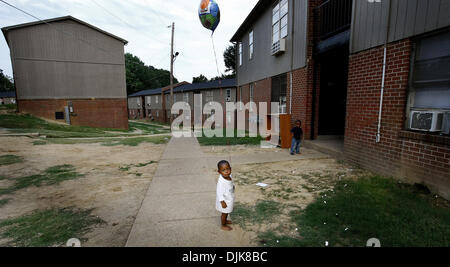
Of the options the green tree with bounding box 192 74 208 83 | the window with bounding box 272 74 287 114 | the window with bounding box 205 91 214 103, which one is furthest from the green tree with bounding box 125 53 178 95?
the window with bounding box 272 74 287 114

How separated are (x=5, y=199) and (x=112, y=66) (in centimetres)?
2162

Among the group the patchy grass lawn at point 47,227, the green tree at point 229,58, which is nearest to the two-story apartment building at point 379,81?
the patchy grass lawn at point 47,227

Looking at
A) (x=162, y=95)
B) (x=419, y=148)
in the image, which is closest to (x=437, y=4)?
(x=419, y=148)

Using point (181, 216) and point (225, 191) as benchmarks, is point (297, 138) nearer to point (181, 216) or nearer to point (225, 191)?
point (225, 191)

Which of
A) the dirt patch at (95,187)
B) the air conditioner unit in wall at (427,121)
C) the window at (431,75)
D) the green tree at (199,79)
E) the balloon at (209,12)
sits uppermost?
the green tree at (199,79)

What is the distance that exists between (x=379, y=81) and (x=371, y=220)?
346 cm

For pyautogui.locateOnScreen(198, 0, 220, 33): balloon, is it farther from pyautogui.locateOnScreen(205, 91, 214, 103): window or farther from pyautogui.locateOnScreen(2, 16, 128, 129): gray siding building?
pyautogui.locateOnScreen(205, 91, 214, 103): window

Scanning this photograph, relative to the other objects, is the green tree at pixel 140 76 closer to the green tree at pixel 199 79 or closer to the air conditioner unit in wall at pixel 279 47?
Result: the green tree at pixel 199 79

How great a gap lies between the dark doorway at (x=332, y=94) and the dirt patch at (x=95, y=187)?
6.75m

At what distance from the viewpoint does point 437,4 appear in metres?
3.94

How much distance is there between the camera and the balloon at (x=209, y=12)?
9.33m

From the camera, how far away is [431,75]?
4234 millimetres

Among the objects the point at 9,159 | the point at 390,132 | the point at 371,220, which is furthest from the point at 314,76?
the point at 9,159

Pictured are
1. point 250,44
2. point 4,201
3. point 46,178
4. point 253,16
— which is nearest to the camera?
point 4,201
